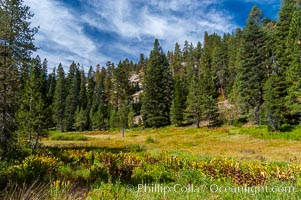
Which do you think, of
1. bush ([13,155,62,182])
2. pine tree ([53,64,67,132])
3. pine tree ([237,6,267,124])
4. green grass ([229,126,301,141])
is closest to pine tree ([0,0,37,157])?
A: bush ([13,155,62,182])

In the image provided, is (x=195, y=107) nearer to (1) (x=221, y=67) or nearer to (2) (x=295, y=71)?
(2) (x=295, y=71)

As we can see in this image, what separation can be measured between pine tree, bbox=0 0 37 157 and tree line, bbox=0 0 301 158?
52mm

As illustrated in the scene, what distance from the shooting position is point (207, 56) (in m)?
79.2

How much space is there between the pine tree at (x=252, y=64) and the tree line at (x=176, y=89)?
0.49ft

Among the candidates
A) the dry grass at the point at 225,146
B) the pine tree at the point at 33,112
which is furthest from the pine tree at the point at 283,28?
the pine tree at the point at 33,112

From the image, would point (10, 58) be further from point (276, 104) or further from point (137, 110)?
point (137, 110)

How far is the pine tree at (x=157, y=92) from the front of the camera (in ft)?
173

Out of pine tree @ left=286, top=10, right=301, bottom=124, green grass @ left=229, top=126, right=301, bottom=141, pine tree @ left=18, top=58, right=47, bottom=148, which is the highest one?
pine tree @ left=286, top=10, right=301, bottom=124

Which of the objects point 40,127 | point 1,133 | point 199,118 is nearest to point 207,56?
point 199,118

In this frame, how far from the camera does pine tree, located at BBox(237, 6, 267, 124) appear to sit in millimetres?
39969

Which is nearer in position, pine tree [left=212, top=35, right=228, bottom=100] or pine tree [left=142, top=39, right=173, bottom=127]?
pine tree [left=142, top=39, right=173, bottom=127]

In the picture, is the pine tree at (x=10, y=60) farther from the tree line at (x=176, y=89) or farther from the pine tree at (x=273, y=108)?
the pine tree at (x=273, y=108)

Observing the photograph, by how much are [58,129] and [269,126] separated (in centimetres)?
5791

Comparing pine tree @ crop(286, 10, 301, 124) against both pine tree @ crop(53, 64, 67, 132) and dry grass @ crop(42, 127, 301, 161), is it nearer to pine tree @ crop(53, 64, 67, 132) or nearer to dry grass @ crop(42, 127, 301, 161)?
dry grass @ crop(42, 127, 301, 161)
